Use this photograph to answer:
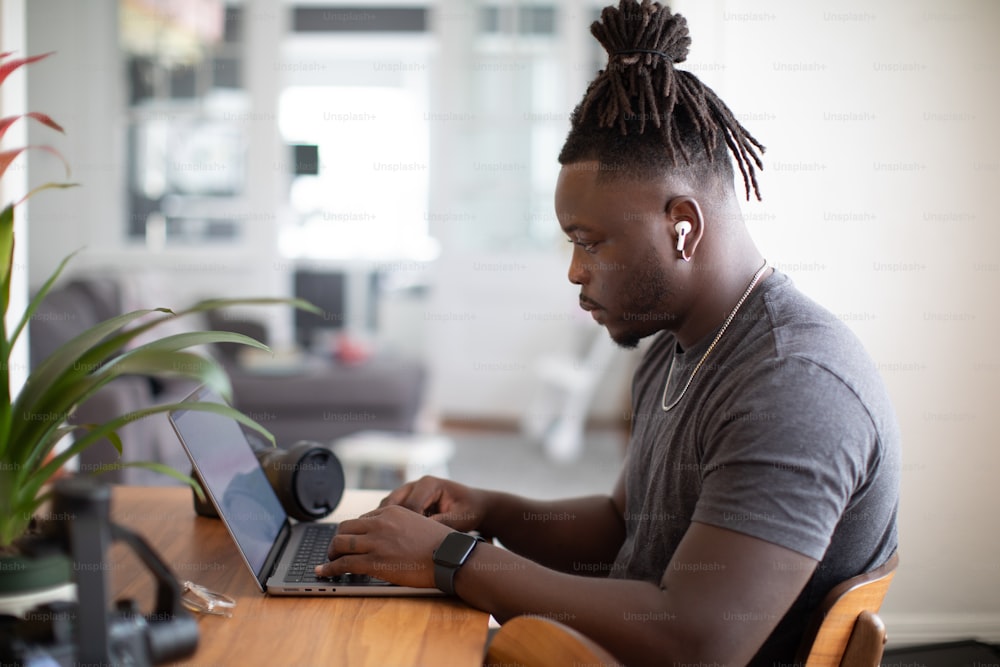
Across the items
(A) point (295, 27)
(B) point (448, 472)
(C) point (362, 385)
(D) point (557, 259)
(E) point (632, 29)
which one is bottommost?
(B) point (448, 472)

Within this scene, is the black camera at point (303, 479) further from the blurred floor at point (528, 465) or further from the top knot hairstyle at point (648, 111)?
the blurred floor at point (528, 465)

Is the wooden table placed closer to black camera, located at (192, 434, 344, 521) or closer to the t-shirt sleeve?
black camera, located at (192, 434, 344, 521)

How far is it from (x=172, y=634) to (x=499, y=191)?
5.12 metres

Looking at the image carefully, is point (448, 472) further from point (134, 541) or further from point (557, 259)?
point (134, 541)

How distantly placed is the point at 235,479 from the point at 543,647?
55 cm

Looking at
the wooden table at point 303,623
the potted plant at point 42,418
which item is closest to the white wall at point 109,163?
the wooden table at point 303,623

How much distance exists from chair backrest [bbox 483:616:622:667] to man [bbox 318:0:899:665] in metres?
0.08

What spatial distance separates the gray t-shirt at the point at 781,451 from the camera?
1021mm

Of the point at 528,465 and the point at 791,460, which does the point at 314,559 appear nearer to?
the point at 791,460

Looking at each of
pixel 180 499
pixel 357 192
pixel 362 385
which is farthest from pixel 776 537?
pixel 357 192

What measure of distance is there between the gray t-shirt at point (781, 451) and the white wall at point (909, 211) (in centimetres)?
87

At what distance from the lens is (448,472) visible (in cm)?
461

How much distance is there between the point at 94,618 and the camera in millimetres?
697

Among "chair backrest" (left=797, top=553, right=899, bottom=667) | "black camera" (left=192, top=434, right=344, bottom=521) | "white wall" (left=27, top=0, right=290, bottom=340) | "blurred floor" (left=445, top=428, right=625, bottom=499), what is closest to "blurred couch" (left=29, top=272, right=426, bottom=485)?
"blurred floor" (left=445, top=428, right=625, bottom=499)
